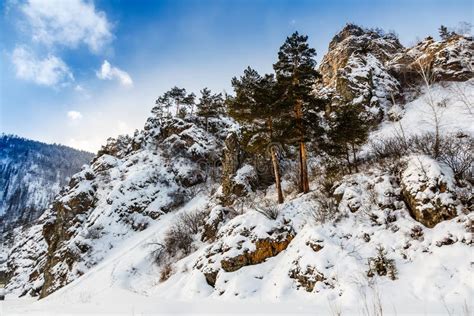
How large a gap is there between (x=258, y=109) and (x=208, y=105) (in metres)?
29.0

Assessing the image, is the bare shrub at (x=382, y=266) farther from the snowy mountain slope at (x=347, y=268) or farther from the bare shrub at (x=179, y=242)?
the bare shrub at (x=179, y=242)

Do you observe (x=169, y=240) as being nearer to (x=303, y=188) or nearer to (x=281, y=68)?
(x=303, y=188)

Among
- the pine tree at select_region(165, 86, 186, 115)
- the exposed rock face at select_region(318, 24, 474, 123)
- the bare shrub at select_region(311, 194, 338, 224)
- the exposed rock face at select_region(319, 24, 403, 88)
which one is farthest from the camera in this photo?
the pine tree at select_region(165, 86, 186, 115)

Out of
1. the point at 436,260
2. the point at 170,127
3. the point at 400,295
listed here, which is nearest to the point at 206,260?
the point at 400,295

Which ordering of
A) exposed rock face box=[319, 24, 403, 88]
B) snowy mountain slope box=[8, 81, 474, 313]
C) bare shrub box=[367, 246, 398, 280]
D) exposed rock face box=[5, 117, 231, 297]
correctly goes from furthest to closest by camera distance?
exposed rock face box=[319, 24, 403, 88]
exposed rock face box=[5, 117, 231, 297]
bare shrub box=[367, 246, 398, 280]
snowy mountain slope box=[8, 81, 474, 313]

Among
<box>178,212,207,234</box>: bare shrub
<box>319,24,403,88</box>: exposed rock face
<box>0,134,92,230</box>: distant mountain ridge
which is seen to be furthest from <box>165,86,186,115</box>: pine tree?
<box>0,134,92,230</box>: distant mountain ridge

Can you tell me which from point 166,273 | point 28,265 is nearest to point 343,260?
point 166,273

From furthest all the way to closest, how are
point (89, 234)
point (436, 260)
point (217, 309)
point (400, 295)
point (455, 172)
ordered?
1. point (89, 234)
2. point (455, 172)
3. point (436, 260)
4. point (400, 295)
5. point (217, 309)

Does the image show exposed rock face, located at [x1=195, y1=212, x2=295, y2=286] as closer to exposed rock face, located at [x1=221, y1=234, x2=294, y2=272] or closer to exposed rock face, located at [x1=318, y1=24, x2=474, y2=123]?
exposed rock face, located at [x1=221, y1=234, x2=294, y2=272]

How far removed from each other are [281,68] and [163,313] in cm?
1678

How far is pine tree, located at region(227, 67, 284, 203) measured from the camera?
1839 centimetres

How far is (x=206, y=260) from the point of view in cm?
1482

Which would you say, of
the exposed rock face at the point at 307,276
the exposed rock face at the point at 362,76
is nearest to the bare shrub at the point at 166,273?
the exposed rock face at the point at 307,276

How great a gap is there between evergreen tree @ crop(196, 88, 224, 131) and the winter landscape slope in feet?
6.37
